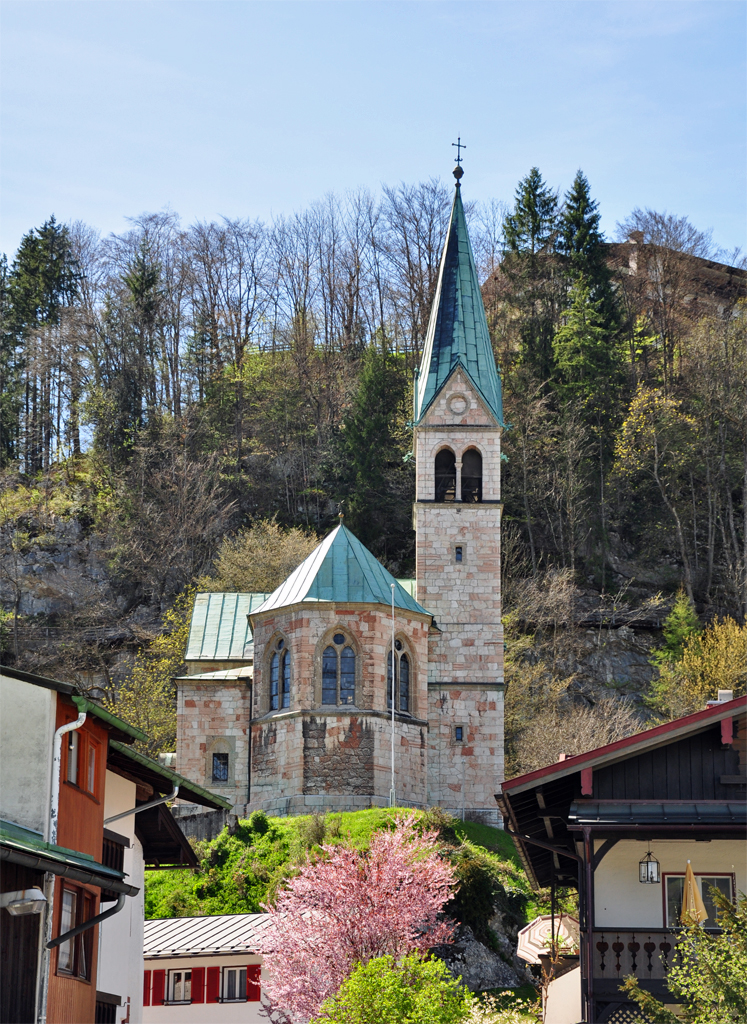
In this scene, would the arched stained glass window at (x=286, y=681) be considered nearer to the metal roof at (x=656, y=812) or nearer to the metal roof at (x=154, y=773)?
the metal roof at (x=154, y=773)

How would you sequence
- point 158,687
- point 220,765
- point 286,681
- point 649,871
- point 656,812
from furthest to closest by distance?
point 158,687, point 220,765, point 286,681, point 649,871, point 656,812

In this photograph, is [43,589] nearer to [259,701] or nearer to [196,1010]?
[259,701]

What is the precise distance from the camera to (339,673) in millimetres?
47250

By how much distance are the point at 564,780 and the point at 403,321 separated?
6191 cm

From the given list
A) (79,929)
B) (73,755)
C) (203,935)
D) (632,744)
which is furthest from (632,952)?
(203,935)

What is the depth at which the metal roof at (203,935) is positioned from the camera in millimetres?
31094

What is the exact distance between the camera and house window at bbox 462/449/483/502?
181 ft

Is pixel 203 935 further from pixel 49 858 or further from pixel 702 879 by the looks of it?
pixel 49 858

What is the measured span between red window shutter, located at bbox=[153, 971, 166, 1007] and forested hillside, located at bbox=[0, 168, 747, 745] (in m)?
35.1

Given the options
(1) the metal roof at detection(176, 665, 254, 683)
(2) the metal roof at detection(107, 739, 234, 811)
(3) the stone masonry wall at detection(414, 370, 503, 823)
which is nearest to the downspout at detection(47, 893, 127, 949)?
(2) the metal roof at detection(107, 739, 234, 811)

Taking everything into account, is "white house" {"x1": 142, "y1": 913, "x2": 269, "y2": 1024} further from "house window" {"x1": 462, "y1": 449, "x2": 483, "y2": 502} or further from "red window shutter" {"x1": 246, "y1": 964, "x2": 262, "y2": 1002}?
"house window" {"x1": 462, "y1": 449, "x2": 483, "y2": 502}

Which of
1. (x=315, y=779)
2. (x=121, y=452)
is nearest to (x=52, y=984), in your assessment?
(x=315, y=779)

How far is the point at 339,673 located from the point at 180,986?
17287 millimetres

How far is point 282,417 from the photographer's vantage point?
263 feet
